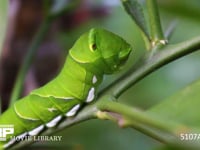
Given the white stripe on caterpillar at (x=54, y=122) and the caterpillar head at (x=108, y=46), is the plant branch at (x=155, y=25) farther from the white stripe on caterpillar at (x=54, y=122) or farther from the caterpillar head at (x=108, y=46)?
the white stripe on caterpillar at (x=54, y=122)

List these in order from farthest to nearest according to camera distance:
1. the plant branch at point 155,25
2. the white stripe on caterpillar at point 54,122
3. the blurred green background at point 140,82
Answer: the blurred green background at point 140,82
the white stripe on caterpillar at point 54,122
the plant branch at point 155,25

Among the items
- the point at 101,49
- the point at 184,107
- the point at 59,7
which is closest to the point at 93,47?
the point at 101,49

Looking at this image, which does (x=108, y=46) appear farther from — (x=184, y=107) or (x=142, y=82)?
(x=142, y=82)

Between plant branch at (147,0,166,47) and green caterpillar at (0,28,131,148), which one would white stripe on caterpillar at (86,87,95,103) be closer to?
green caterpillar at (0,28,131,148)

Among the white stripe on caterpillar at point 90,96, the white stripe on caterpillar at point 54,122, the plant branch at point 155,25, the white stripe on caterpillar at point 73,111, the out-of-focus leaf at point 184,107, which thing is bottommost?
the white stripe on caterpillar at point 54,122

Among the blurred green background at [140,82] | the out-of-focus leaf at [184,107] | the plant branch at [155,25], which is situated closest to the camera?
the out-of-focus leaf at [184,107]

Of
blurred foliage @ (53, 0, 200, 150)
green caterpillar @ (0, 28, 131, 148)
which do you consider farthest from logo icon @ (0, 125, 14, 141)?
blurred foliage @ (53, 0, 200, 150)

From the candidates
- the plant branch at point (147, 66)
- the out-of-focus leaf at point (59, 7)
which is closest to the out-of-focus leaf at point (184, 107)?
the plant branch at point (147, 66)
